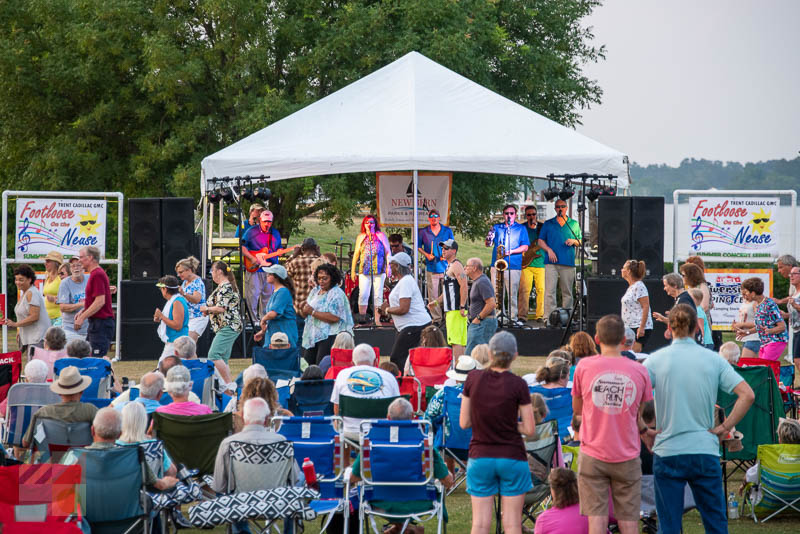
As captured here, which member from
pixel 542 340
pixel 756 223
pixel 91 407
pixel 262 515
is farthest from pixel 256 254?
pixel 262 515

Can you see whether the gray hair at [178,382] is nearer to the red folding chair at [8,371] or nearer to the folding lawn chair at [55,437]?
the folding lawn chair at [55,437]

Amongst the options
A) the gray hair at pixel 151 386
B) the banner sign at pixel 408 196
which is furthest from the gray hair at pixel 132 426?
the banner sign at pixel 408 196

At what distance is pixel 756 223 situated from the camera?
12391mm

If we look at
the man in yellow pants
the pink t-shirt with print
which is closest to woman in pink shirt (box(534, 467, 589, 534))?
the pink t-shirt with print

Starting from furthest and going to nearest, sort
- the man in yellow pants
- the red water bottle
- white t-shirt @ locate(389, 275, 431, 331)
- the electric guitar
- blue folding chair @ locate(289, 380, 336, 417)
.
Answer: the man in yellow pants < the electric guitar < white t-shirt @ locate(389, 275, 431, 331) < blue folding chair @ locate(289, 380, 336, 417) < the red water bottle

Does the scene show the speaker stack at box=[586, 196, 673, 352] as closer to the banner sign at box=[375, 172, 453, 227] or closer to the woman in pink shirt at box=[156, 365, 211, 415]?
the banner sign at box=[375, 172, 453, 227]

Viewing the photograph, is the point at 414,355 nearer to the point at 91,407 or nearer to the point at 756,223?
the point at 91,407

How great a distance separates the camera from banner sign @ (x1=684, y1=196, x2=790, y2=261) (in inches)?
487

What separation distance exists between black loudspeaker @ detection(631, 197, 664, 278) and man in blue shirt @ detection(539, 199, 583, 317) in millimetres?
1556

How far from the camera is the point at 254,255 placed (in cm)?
1307

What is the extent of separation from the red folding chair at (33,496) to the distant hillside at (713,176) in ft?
292

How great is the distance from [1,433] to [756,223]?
29.9ft

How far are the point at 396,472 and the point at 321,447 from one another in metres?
0.64

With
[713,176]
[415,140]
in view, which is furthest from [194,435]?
[713,176]
